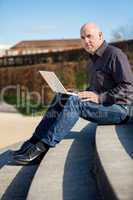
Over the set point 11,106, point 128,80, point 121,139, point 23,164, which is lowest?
point 11,106

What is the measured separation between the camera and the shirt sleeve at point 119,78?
17.4 ft

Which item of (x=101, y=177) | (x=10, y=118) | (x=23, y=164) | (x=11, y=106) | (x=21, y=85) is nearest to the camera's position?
(x=101, y=177)

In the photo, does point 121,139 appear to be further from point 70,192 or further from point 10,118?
point 10,118

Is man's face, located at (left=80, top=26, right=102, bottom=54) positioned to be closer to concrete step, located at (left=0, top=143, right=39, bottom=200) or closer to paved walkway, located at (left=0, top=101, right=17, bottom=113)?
concrete step, located at (left=0, top=143, right=39, bottom=200)

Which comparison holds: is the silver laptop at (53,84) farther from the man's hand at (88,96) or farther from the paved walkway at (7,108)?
the paved walkway at (7,108)

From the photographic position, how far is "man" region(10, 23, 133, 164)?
5129mm

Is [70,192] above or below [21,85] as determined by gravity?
above

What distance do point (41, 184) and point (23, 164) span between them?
3.56ft

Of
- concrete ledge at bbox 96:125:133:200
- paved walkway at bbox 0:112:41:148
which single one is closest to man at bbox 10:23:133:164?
concrete ledge at bbox 96:125:133:200

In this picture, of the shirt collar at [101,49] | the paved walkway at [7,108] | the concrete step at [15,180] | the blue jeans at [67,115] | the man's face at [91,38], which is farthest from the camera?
the paved walkway at [7,108]

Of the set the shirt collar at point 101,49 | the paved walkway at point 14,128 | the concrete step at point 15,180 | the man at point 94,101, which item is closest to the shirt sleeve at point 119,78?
the man at point 94,101

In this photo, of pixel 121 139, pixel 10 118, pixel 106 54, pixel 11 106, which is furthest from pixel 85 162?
pixel 11 106

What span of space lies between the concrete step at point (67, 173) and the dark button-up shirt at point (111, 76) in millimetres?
557

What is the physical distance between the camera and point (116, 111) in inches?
212
